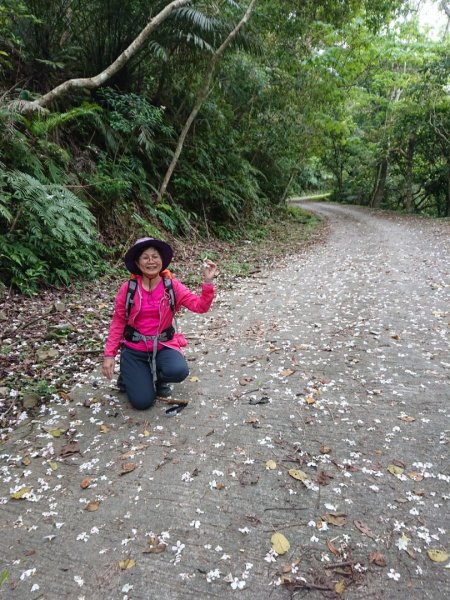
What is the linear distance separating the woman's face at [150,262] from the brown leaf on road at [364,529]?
109 inches

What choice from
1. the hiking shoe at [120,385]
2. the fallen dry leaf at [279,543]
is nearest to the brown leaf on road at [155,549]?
the fallen dry leaf at [279,543]

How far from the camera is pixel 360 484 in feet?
9.95

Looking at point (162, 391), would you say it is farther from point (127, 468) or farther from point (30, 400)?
point (30, 400)

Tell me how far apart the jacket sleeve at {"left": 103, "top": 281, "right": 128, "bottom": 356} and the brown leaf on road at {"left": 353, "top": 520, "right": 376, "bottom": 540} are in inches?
103

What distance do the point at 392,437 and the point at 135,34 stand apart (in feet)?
35.6

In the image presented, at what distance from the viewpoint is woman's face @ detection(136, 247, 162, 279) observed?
3.94 meters

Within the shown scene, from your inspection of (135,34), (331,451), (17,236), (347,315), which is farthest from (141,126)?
(331,451)

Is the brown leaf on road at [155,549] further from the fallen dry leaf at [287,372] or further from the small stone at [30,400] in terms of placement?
the fallen dry leaf at [287,372]

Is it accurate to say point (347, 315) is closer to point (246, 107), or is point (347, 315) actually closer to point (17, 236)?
point (17, 236)

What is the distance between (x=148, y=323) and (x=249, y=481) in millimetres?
1884

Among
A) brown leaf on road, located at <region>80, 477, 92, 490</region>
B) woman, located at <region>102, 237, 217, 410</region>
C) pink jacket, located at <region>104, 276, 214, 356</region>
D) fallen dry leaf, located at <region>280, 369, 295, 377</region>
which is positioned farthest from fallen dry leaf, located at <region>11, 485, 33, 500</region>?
fallen dry leaf, located at <region>280, 369, 295, 377</region>

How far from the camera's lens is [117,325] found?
407 centimetres

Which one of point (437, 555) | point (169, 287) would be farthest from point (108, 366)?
point (437, 555)

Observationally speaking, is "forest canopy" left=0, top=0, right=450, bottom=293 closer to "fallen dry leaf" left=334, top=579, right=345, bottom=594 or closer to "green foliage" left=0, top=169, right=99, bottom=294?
"green foliage" left=0, top=169, right=99, bottom=294
